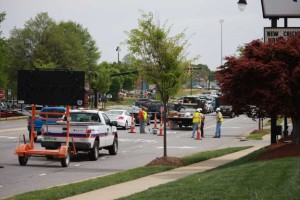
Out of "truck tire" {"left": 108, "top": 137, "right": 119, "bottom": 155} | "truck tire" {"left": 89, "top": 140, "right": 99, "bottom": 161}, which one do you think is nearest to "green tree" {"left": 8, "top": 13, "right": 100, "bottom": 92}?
"truck tire" {"left": 108, "top": 137, "right": 119, "bottom": 155}

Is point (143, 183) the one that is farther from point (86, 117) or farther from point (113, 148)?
point (113, 148)

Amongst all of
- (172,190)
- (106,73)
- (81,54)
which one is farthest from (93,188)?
(81,54)

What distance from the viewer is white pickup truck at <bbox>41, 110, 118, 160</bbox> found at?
2138 cm

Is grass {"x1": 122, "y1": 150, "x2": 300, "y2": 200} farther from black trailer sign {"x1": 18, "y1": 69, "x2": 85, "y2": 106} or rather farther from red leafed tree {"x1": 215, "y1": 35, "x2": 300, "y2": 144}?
black trailer sign {"x1": 18, "y1": 69, "x2": 85, "y2": 106}

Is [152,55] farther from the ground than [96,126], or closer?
farther from the ground

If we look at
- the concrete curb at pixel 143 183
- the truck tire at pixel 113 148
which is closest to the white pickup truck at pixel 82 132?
the truck tire at pixel 113 148

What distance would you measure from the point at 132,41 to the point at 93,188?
723 centimetres

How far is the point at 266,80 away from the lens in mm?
17062

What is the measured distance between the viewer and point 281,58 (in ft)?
57.1

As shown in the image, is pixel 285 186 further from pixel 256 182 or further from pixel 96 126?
pixel 96 126

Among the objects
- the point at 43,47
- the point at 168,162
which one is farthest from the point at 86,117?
the point at 43,47

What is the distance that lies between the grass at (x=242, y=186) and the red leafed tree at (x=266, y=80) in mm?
3018

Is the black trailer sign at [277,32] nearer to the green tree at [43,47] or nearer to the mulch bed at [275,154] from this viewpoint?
the mulch bed at [275,154]

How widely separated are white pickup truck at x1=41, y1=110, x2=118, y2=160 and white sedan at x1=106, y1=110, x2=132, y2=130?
20.3m
